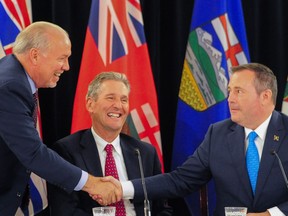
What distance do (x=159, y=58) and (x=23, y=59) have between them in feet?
6.00

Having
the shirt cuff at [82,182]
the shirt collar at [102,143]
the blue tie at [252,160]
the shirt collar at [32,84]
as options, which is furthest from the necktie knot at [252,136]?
the shirt collar at [32,84]

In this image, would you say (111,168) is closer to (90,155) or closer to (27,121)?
(90,155)

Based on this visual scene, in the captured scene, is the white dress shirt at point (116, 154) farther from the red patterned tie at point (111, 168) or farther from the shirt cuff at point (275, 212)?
the shirt cuff at point (275, 212)

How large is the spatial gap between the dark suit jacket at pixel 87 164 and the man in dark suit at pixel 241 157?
5.5 inches

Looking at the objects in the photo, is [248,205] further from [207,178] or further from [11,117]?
[11,117]

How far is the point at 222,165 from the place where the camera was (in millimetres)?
3648

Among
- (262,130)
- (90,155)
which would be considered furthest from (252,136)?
(90,155)

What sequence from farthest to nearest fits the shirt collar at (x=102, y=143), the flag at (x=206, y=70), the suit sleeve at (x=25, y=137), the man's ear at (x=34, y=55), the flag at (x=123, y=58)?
the flag at (x=206, y=70) → the flag at (x=123, y=58) → the shirt collar at (x=102, y=143) → the man's ear at (x=34, y=55) → the suit sleeve at (x=25, y=137)

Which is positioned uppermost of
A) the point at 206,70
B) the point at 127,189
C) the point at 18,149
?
the point at 206,70

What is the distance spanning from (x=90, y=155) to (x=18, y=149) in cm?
68

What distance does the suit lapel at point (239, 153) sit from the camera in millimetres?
3539

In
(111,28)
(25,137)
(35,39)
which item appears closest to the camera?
(25,137)

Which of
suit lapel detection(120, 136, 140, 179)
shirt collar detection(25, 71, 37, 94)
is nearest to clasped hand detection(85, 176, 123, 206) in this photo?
suit lapel detection(120, 136, 140, 179)

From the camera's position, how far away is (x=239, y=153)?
142 inches
